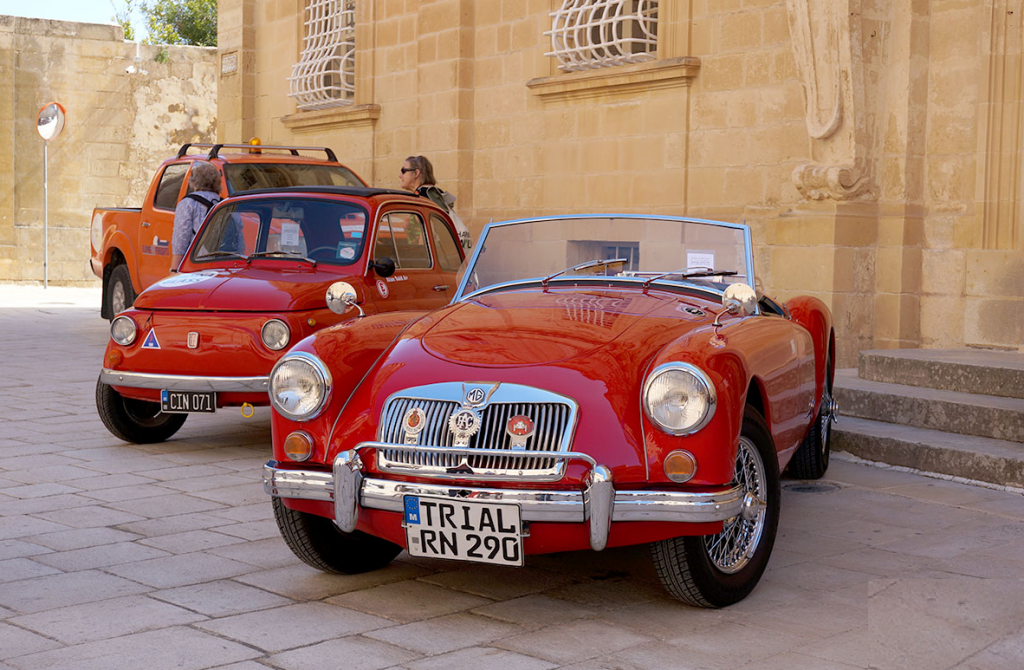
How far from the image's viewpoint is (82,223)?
22.6 metres

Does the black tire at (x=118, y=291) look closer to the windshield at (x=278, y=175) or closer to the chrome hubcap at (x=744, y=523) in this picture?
the windshield at (x=278, y=175)

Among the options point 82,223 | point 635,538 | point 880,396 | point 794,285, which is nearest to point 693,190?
point 794,285

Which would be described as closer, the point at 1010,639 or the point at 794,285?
the point at 1010,639

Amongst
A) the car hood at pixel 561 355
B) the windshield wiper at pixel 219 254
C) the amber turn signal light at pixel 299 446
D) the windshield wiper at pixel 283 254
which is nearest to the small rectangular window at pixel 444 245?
the windshield wiper at pixel 283 254

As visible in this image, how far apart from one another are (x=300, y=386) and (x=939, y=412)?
418 cm

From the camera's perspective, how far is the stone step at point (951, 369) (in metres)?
7.25

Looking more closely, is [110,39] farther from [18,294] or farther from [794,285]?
[794,285]

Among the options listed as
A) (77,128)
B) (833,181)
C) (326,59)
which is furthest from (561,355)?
(77,128)

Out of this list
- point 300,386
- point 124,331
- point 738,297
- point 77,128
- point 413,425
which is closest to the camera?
point 413,425

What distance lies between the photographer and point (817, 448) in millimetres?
6328

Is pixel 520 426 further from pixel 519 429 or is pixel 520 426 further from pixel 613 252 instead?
pixel 613 252

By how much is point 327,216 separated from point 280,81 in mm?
10101

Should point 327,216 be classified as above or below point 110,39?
below

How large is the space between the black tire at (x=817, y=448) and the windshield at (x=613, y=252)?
3.84 feet
